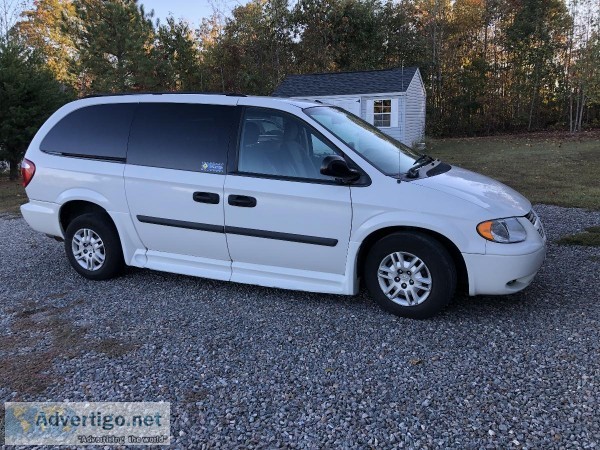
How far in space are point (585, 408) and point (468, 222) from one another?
1480 millimetres

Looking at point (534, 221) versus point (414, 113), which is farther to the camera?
point (414, 113)

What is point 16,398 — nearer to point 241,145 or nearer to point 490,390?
point 241,145

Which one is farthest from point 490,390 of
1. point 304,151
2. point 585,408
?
point 304,151

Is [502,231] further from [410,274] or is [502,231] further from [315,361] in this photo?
[315,361]

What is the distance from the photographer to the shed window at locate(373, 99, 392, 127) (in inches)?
860

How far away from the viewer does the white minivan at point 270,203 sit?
392cm

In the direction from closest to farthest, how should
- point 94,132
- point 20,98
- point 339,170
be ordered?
point 339,170 → point 94,132 → point 20,98

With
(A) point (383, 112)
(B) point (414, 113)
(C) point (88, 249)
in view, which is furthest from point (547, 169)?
(C) point (88, 249)

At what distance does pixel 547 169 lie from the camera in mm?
13641

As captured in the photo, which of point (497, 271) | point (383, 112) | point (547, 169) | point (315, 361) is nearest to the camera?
point (315, 361)

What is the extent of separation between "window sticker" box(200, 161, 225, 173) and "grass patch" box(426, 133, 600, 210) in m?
6.57

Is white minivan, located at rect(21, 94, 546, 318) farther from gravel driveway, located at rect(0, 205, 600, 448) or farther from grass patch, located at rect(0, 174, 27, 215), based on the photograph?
grass patch, located at rect(0, 174, 27, 215)

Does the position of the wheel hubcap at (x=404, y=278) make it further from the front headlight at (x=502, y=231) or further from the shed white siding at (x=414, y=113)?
the shed white siding at (x=414, y=113)

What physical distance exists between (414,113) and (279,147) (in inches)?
826
